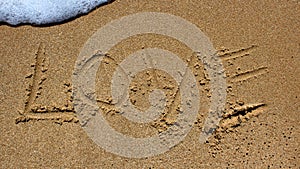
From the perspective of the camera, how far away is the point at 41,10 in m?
1.97

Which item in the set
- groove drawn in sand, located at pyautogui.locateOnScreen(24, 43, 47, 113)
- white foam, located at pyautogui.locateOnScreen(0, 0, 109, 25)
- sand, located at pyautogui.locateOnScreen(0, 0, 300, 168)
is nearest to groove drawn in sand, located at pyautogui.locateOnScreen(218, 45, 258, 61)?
sand, located at pyautogui.locateOnScreen(0, 0, 300, 168)

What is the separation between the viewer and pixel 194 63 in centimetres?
176

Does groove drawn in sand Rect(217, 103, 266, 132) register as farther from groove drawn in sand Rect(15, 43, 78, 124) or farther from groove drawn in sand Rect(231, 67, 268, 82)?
groove drawn in sand Rect(15, 43, 78, 124)

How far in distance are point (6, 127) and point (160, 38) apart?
79cm

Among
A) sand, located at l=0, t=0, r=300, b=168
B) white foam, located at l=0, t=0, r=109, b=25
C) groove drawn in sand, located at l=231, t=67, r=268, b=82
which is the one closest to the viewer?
sand, located at l=0, t=0, r=300, b=168

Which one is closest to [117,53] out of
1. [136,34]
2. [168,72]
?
[136,34]

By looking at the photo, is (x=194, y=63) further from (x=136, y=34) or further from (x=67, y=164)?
(x=67, y=164)

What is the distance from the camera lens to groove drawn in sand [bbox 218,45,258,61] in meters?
1.77

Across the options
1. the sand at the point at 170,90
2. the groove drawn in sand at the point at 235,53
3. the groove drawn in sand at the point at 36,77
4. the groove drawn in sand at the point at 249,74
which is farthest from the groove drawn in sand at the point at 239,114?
the groove drawn in sand at the point at 36,77

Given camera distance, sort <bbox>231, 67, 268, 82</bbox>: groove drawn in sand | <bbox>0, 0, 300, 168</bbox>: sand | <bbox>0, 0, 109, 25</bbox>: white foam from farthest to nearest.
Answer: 1. <bbox>0, 0, 109, 25</bbox>: white foam
2. <bbox>231, 67, 268, 82</bbox>: groove drawn in sand
3. <bbox>0, 0, 300, 168</bbox>: sand

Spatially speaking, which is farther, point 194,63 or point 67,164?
point 194,63

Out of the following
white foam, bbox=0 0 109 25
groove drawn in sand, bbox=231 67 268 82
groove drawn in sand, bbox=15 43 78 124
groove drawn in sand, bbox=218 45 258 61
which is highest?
white foam, bbox=0 0 109 25

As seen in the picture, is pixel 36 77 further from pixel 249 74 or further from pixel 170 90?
pixel 249 74

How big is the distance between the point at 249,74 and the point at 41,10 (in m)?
1.06
